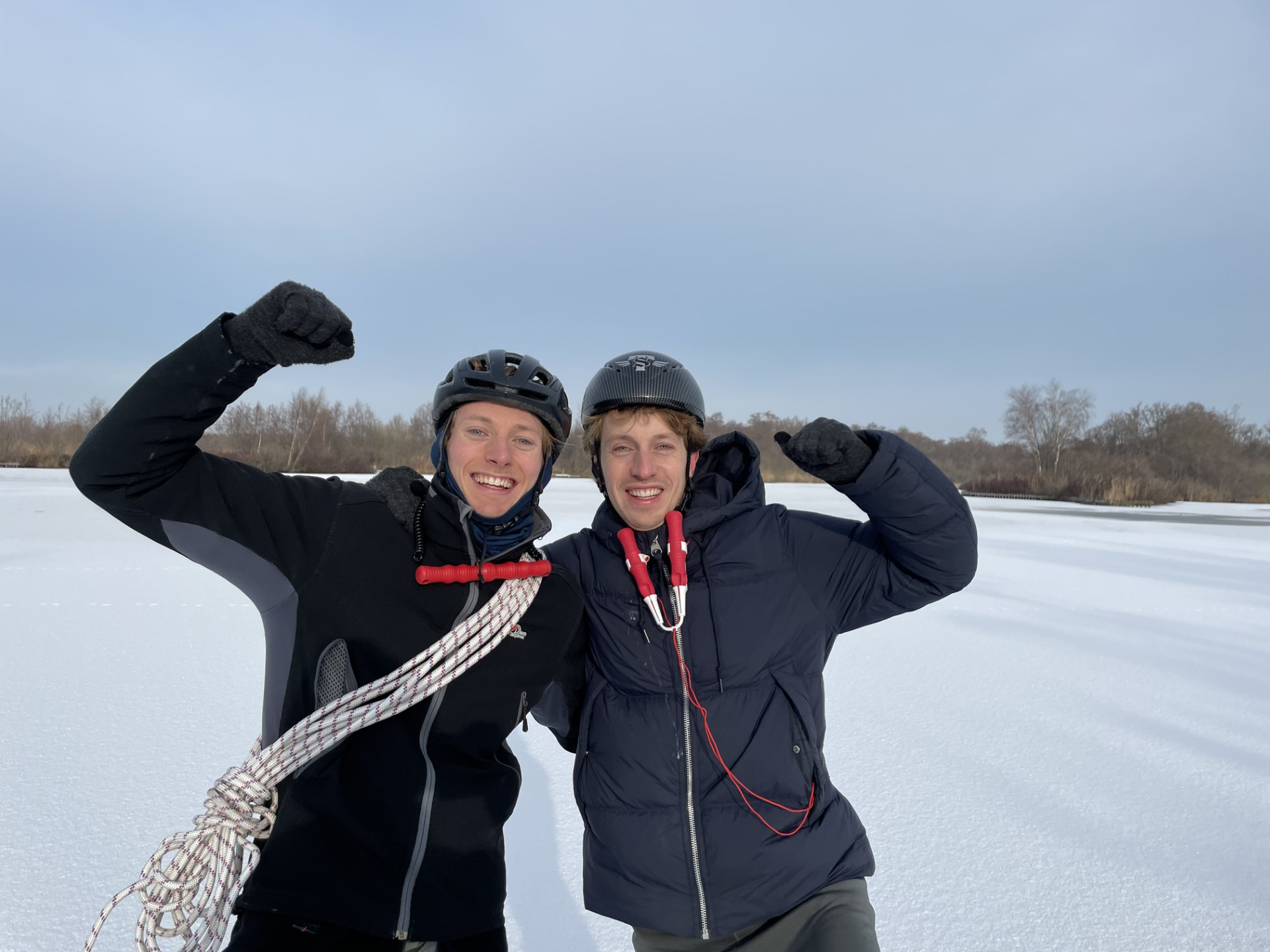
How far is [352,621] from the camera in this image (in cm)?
172

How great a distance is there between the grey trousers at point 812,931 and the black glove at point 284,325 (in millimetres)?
1703

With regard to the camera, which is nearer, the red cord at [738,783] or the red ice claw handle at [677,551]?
the red cord at [738,783]

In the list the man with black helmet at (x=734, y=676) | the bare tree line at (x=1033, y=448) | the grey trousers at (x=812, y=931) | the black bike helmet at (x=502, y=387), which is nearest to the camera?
the grey trousers at (x=812, y=931)

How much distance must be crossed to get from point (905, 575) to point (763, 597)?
16.5 inches

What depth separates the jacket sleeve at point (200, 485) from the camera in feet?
4.70

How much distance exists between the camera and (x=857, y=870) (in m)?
1.70

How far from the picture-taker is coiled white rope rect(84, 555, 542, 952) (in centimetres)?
140

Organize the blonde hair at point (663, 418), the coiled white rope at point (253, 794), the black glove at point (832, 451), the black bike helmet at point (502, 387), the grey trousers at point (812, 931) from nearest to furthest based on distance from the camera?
the coiled white rope at point (253, 794) < the grey trousers at point (812, 931) < the black glove at point (832, 451) < the black bike helmet at point (502, 387) < the blonde hair at point (663, 418)

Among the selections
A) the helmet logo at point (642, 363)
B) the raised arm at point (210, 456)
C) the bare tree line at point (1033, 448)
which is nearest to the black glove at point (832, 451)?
the helmet logo at point (642, 363)

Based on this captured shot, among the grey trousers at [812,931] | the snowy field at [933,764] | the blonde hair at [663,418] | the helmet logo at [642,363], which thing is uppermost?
the helmet logo at [642,363]

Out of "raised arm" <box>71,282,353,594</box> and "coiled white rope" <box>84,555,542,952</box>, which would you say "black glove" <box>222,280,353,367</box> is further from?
"coiled white rope" <box>84,555,542,952</box>

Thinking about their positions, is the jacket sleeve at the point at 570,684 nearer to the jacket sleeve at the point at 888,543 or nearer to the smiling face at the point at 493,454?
the smiling face at the point at 493,454

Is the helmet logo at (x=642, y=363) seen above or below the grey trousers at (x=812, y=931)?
above

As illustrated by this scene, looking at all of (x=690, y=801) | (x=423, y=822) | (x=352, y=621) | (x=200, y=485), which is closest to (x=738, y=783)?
(x=690, y=801)
